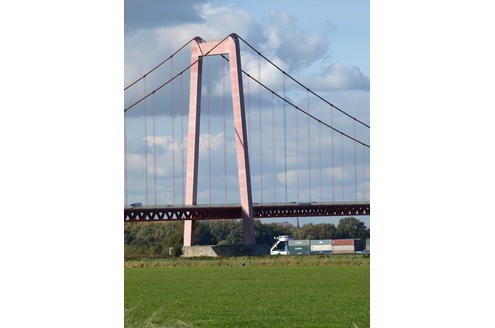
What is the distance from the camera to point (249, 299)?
1847 centimetres

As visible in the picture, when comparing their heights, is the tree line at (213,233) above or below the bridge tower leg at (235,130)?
below

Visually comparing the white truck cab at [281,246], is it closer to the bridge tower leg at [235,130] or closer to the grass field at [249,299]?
the bridge tower leg at [235,130]

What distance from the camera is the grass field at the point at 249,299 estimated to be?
13008mm

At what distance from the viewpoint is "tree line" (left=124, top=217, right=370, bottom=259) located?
152 ft

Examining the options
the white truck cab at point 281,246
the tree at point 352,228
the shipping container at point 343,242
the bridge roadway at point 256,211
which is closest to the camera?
the bridge roadway at point 256,211

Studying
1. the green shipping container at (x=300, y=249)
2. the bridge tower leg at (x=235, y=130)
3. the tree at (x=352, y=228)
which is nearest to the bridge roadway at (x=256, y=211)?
the bridge tower leg at (x=235, y=130)

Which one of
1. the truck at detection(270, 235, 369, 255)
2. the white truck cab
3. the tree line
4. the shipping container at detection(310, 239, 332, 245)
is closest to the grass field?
the tree line

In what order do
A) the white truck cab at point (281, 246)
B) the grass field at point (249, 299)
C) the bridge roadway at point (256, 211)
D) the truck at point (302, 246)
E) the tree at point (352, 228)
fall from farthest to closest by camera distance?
1. the tree at point (352, 228)
2. the truck at point (302, 246)
3. the white truck cab at point (281, 246)
4. the bridge roadway at point (256, 211)
5. the grass field at point (249, 299)

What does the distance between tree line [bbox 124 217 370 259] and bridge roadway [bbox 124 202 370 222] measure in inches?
66.3

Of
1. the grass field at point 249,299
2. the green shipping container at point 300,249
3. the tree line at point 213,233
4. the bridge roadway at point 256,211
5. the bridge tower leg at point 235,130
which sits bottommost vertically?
the green shipping container at point 300,249

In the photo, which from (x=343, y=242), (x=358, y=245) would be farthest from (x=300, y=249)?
(x=358, y=245)

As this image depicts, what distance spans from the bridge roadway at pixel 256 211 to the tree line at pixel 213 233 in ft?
5.52
